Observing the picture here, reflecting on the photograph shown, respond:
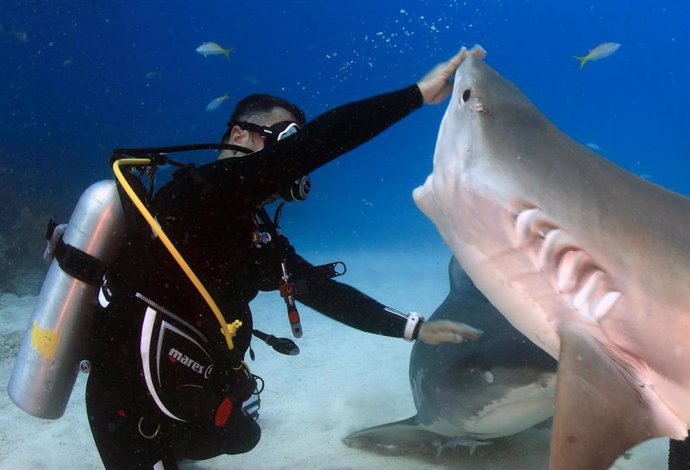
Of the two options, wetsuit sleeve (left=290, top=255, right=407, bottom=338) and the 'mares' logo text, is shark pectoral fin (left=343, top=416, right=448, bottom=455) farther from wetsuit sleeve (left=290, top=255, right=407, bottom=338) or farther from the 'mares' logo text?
the 'mares' logo text

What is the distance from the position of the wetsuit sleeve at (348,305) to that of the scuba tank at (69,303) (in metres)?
1.38

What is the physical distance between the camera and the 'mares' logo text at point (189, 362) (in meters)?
2.71

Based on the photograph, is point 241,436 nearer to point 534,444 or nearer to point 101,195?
point 101,195

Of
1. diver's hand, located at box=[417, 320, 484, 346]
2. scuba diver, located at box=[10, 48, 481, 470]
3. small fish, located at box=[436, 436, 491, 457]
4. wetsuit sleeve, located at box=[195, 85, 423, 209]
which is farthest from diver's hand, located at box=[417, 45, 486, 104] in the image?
small fish, located at box=[436, 436, 491, 457]

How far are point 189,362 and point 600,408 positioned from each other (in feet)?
7.19

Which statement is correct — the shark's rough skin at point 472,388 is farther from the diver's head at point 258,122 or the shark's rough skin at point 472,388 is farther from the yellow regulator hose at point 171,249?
the diver's head at point 258,122

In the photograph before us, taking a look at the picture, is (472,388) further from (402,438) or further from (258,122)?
(258,122)

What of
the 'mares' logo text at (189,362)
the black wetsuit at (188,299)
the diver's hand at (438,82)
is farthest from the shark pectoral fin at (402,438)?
the diver's hand at (438,82)

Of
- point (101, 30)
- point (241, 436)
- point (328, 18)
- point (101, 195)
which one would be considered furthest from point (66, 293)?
point (328, 18)

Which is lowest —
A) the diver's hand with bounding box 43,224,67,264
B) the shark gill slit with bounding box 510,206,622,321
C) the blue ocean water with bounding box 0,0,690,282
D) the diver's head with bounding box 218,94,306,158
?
the diver's hand with bounding box 43,224,67,264

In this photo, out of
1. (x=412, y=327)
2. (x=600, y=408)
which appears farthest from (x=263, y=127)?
(x=600, y=408)

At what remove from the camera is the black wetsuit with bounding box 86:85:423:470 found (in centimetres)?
256

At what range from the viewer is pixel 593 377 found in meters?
1.35

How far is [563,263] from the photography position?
4.86ft
